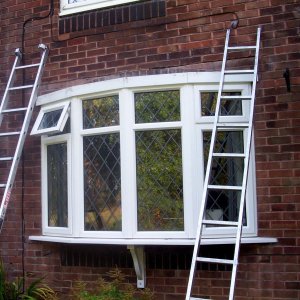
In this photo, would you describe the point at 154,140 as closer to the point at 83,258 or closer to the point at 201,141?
the point at 201,141

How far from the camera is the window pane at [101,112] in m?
6.32

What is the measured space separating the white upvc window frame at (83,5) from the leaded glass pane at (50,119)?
3.90 feet

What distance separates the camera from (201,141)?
596cm

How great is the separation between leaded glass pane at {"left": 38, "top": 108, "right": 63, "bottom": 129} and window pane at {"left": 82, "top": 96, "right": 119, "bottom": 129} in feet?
1.09

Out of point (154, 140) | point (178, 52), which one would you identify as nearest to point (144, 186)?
point (154, 140)

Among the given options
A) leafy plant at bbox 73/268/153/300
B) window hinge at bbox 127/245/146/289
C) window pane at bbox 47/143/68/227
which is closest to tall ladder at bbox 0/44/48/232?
window pane at bbox 47/143/68/227

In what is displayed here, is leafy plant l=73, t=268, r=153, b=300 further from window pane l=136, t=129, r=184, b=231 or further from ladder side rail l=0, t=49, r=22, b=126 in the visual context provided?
ladder side rail l=0, t=49, r=22, b=126

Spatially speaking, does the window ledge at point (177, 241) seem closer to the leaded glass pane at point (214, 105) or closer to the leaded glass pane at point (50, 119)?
the leaded glass pane at point (214, 105)

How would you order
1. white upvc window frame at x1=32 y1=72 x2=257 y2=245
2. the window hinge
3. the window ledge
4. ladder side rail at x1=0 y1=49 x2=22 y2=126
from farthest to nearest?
ladder side rail at x1=0 y1=49 x2=22 y2=126 < the window hinge < white upvc window frame at x1=32 y1=72 x2=257 y2=245 < the window ledge

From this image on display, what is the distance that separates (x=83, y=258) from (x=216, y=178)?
177cm

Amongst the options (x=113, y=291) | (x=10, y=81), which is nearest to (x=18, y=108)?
(x=10, y=81)

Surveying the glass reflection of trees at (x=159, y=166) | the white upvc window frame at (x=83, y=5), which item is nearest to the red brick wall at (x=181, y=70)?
the white upvc window frame at (x=83, y=5)

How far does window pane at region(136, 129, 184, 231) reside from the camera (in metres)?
6.00

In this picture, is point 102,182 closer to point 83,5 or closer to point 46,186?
point 46,186
